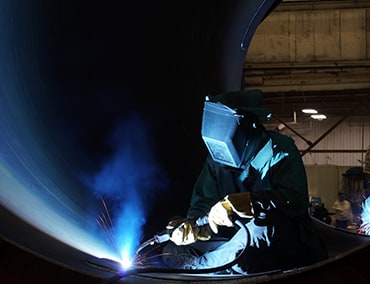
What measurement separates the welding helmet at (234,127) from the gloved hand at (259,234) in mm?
219

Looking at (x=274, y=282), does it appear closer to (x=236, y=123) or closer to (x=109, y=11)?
(x=236, y=123)

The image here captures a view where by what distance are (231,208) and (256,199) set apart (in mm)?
91

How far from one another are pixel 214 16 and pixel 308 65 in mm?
3757

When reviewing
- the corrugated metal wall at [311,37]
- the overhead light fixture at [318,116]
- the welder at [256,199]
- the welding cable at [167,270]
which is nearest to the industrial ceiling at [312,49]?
the corrugated metal wall at [311,37]

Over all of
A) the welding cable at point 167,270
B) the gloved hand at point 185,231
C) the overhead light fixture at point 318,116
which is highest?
the overhead light fixture at point 318,116

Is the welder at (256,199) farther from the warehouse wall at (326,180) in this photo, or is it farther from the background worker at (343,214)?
the warehouse wall at (326,180)

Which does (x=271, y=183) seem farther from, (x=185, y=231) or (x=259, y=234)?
(x=185, y=231)

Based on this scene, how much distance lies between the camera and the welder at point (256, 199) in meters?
1.90

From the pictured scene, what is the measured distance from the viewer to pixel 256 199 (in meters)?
1.86

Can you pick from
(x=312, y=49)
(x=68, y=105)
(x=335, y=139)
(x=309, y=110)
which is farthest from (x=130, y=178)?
(x=335, y=139)

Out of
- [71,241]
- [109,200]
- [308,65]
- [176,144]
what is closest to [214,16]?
[176,144]

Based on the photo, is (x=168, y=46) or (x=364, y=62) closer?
(x=168, y=46)

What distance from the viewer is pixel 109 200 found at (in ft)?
8.62

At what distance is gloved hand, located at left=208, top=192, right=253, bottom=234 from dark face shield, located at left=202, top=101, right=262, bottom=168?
0.15 m
